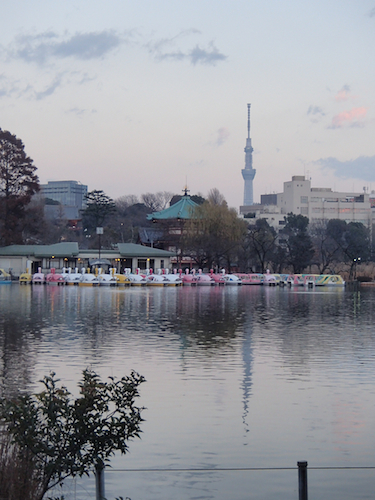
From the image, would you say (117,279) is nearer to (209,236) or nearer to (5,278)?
(5,278)

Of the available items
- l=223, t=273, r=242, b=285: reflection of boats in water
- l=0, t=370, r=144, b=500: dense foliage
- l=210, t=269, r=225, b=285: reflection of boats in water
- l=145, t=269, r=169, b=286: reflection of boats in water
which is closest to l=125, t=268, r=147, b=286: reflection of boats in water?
l=145, t=269, r=169, b=286: reflection of boats in water

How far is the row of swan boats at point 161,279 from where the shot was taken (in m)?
69.2

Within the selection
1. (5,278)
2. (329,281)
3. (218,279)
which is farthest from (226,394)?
(5,278)

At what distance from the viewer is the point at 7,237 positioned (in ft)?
251

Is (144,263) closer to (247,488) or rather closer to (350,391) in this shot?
(350,391)

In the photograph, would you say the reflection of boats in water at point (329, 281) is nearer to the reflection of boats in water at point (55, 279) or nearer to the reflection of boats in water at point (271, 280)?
the reflection of boats in water at point (271, 280)

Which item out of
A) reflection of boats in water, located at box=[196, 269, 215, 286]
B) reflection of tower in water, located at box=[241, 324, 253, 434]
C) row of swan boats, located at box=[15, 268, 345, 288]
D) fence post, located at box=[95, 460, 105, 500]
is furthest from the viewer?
reflection of boats in water, located at box=[196, 269, 215, 286]

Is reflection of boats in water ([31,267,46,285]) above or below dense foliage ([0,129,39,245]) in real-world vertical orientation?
below

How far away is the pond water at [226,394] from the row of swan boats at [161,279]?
39.9m

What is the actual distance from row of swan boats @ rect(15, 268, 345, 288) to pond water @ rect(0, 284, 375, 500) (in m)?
39.9

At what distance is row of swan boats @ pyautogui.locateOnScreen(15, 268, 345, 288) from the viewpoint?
2724 inches

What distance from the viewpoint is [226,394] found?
13.5 metres

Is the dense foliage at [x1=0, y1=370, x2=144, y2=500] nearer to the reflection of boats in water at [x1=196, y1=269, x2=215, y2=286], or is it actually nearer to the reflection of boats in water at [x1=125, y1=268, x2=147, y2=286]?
the reflection of boats in water at [x1=125, y1=268, x2=147, y2=286]

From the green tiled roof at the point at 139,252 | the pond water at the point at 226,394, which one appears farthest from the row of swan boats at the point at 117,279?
the pond water at the point at 226,394
